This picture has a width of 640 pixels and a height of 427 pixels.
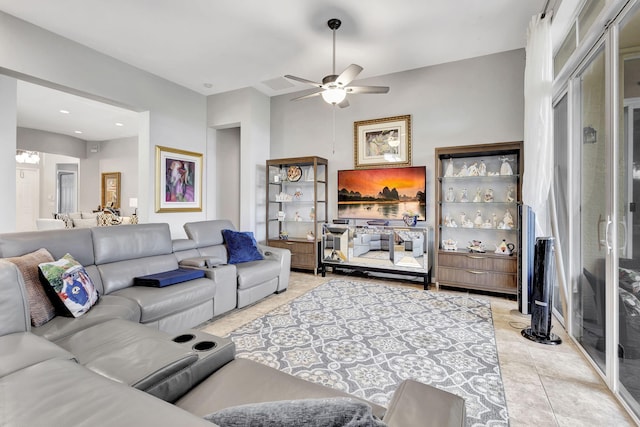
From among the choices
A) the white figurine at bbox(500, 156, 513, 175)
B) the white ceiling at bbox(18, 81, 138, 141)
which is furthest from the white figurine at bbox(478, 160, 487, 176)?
the white ceiling at bbox(18, 81, 138, 141)

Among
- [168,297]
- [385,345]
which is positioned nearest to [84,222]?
[168,297]

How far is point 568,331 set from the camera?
107 inches

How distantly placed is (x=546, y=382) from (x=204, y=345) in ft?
7.06

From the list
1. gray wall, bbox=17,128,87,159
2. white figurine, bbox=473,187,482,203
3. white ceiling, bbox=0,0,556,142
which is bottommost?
white figurine, bbox=473,187,482,203

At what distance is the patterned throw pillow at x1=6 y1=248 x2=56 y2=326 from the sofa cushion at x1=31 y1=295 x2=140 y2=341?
2.0 inches

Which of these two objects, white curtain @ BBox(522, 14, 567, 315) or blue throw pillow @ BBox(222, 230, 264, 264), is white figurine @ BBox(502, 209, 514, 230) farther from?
blue throw pillow @ BBox(222, 230, 264, 264)

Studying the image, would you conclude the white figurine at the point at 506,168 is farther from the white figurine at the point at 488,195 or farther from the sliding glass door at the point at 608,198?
the sliding glass door at the point at 608,198

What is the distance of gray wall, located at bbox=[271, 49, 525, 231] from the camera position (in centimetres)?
405

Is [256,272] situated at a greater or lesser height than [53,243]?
lesser

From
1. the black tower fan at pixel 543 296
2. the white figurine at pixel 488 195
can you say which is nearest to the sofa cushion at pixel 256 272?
the black tower fan at pixel 543 296

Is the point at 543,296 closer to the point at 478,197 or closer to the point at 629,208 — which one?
the point at 629,208

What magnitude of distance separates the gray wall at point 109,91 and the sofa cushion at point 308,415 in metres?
4.46

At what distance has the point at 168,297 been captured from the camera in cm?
253

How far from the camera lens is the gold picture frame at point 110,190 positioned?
844cm
